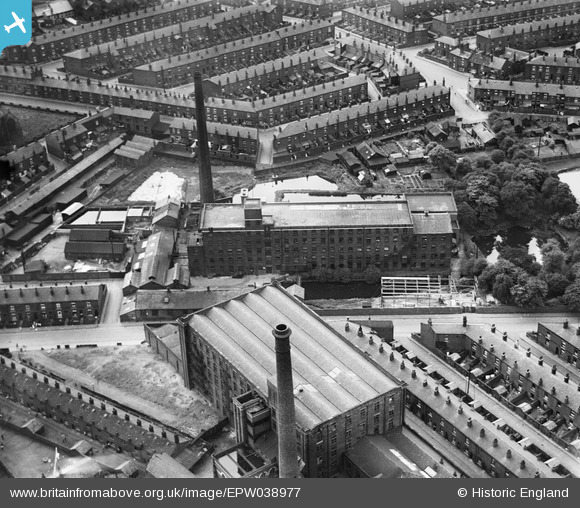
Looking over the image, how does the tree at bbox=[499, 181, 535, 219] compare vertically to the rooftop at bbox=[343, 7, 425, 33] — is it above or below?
below

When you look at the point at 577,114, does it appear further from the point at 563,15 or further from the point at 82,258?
the point at 82,258

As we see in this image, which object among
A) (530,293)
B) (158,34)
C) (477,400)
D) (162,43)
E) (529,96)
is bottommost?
(477,400)

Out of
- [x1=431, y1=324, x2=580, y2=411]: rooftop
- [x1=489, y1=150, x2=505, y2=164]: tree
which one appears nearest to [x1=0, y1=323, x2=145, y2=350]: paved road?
[x1=431, y1=324, x2=580, y2=411]: rooftop

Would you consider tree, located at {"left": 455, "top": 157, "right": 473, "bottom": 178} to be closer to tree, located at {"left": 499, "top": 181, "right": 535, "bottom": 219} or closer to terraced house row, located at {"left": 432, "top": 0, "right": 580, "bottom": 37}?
tree, located at {"left": 499, "top": 181, "right": 535, "bottom": 219}

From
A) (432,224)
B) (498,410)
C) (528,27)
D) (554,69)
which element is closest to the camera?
(498,410)

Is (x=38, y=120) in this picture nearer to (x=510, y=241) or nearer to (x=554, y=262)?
(x=510, y=241)

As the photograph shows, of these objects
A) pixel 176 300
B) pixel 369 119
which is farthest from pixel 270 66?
pixel 176 300

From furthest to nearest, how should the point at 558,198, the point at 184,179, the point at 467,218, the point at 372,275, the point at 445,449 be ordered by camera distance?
the point at 184,179 < the point at 558,198 < the point at 467,218 < the point at 372,275 < the point at 445,449

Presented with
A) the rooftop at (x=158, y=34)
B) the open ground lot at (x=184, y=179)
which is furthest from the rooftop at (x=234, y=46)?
the open ground lot at (x=184, y=179)
